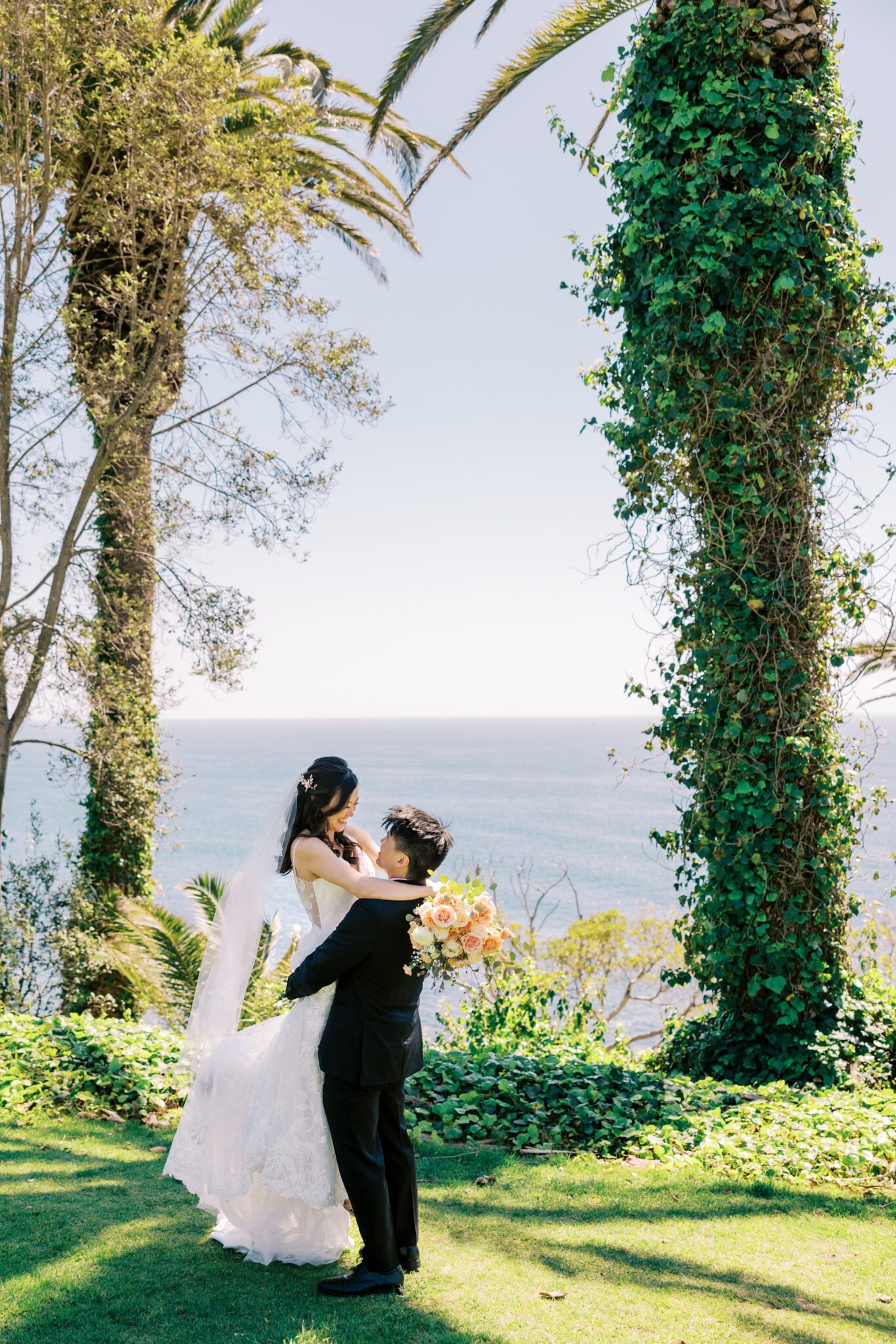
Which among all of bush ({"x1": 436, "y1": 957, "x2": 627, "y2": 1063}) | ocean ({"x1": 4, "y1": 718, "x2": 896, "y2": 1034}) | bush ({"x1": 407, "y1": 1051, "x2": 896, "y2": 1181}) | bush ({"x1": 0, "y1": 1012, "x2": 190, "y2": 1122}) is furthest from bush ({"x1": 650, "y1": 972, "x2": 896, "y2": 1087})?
bush ({"x1": 0, "y1": 1012, "x2": 190, "y2": 1122})

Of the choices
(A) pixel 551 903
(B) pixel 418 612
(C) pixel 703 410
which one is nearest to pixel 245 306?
(C) pixel 703 410

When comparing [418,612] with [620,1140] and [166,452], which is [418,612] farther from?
[620,1140]

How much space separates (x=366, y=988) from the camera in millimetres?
3928

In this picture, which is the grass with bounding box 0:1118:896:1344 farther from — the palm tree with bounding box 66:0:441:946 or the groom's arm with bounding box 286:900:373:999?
the palm tree with bounding box 66:0:441:946

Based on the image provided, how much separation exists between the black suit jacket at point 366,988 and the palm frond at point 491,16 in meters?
9.05

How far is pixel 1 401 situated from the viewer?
35.4 feet

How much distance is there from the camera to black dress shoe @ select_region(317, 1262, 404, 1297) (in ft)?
12.6

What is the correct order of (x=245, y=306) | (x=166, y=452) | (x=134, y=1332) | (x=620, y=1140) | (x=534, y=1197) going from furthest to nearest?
(x=166, y=452), (x=245, y=306), (x=620, y=1140), (x=534, y=1197), (x=134, y=1332)

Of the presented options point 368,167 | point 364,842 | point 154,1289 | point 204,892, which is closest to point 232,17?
point 368,167

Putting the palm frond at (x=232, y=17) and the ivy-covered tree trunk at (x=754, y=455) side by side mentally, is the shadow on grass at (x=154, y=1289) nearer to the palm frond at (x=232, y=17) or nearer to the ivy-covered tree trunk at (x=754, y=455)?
the ivy-covered tree trunk at (x=754, y=455)

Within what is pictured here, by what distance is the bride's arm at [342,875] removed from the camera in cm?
390

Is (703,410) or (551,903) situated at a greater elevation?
(703,410)

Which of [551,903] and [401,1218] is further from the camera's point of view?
[551,903]

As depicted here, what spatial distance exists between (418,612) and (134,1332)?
324ft
